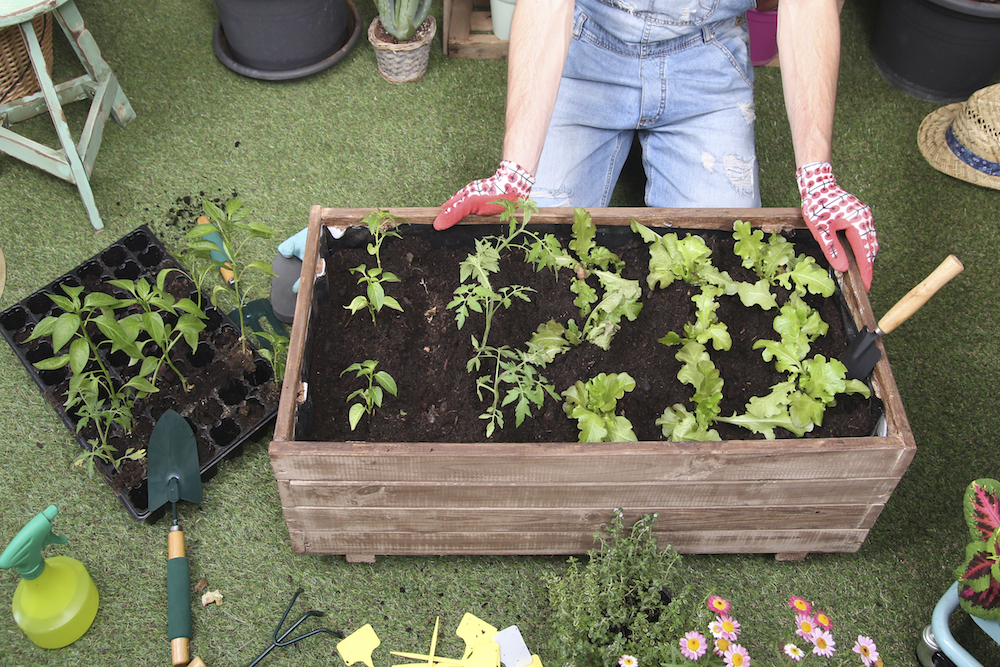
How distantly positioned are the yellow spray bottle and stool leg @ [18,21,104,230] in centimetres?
105

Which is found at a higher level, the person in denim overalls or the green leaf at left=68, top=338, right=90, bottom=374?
the person in denim overalls

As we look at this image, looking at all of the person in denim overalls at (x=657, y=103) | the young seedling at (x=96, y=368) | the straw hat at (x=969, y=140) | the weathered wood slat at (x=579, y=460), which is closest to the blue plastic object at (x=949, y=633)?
the weathered wood slat at (x=579, y=460)

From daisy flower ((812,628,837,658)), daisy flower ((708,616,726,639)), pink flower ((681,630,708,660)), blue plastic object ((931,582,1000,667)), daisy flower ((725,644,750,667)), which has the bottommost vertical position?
blue plastic object ((931,582,1000,667))

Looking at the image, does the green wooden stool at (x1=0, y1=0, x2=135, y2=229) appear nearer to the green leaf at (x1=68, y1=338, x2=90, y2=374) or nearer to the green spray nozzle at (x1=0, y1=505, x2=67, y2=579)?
the green leaf at (x1=68, y1=338, x2=90, y2=374)

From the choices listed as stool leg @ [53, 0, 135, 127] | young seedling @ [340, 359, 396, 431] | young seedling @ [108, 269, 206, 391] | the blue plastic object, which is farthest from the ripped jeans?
stool leg @ [53, 0, 135, 127]

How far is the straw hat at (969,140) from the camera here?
7.53 feet

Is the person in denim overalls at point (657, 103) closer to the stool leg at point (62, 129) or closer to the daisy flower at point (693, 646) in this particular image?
the daisy flower at point (693, 646)

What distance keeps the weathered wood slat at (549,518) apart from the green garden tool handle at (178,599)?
0.90 feet

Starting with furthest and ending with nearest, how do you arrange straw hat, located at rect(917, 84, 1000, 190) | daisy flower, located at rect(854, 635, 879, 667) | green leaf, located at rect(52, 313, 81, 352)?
1. straw hat, located at rect(917, 84, 1000, 190)
2. green leaf, located at rect(52, 313, 81, 352)
3. daisy flower, located at rect(854, 635, 879, 667)

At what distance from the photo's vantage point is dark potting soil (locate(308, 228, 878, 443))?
141cm

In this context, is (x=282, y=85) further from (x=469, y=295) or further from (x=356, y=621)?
(x=356, y=621)

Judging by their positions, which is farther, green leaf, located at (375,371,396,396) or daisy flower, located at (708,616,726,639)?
green leaf, located at (375,371,396,396)

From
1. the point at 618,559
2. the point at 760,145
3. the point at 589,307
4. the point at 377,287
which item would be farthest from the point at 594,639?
the point at 760,145

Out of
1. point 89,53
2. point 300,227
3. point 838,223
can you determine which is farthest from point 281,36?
point 838,223
